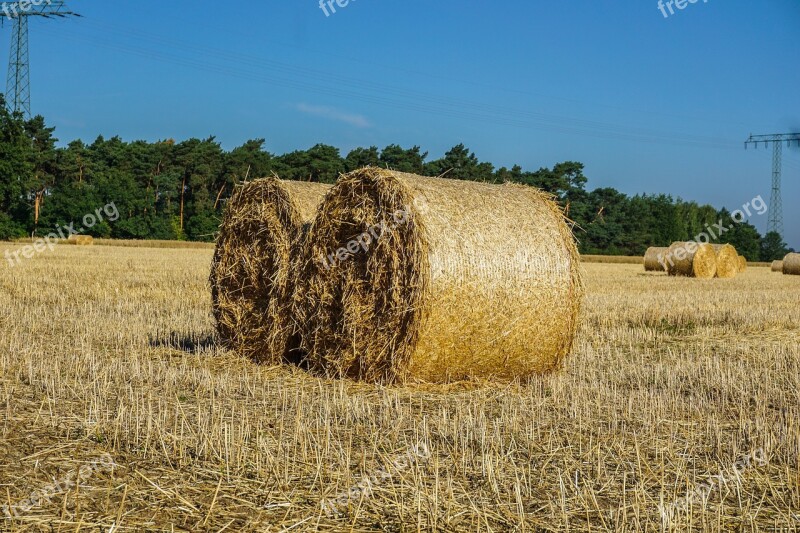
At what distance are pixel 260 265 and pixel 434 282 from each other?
2.67 meters

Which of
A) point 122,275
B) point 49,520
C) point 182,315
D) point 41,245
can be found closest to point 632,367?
point 49,520

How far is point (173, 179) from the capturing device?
59.1 m

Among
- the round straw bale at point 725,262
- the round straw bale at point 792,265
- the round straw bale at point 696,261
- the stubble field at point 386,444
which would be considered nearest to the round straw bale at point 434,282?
the stubble field at point 386,444

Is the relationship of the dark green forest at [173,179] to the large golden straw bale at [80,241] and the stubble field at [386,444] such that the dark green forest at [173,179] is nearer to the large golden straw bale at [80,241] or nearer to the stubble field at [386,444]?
the large golden straw bale at [80,241]

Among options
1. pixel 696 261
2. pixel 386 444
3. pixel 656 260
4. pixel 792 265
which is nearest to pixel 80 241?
pixel 656 260

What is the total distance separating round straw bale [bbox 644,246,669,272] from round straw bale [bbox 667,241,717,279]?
5.52 ft

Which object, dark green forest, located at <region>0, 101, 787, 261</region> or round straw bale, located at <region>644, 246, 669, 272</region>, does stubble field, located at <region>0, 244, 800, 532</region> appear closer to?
round straw bale, located at <region>644, 246, 669, 272</region>

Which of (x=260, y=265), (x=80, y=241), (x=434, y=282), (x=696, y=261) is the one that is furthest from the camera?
(x=80, y=241)

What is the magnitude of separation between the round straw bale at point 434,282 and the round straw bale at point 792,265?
28.3 meters

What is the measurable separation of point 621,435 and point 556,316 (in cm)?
273

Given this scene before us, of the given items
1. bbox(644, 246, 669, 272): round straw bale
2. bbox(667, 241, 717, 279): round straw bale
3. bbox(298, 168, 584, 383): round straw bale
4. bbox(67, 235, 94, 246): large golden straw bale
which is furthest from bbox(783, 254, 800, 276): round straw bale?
bbox(67, 235, 94, 246): large golden straw bale

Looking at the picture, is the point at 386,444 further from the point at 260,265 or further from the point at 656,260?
the point at 656,260

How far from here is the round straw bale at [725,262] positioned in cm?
2705

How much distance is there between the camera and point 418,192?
7.80 metres
